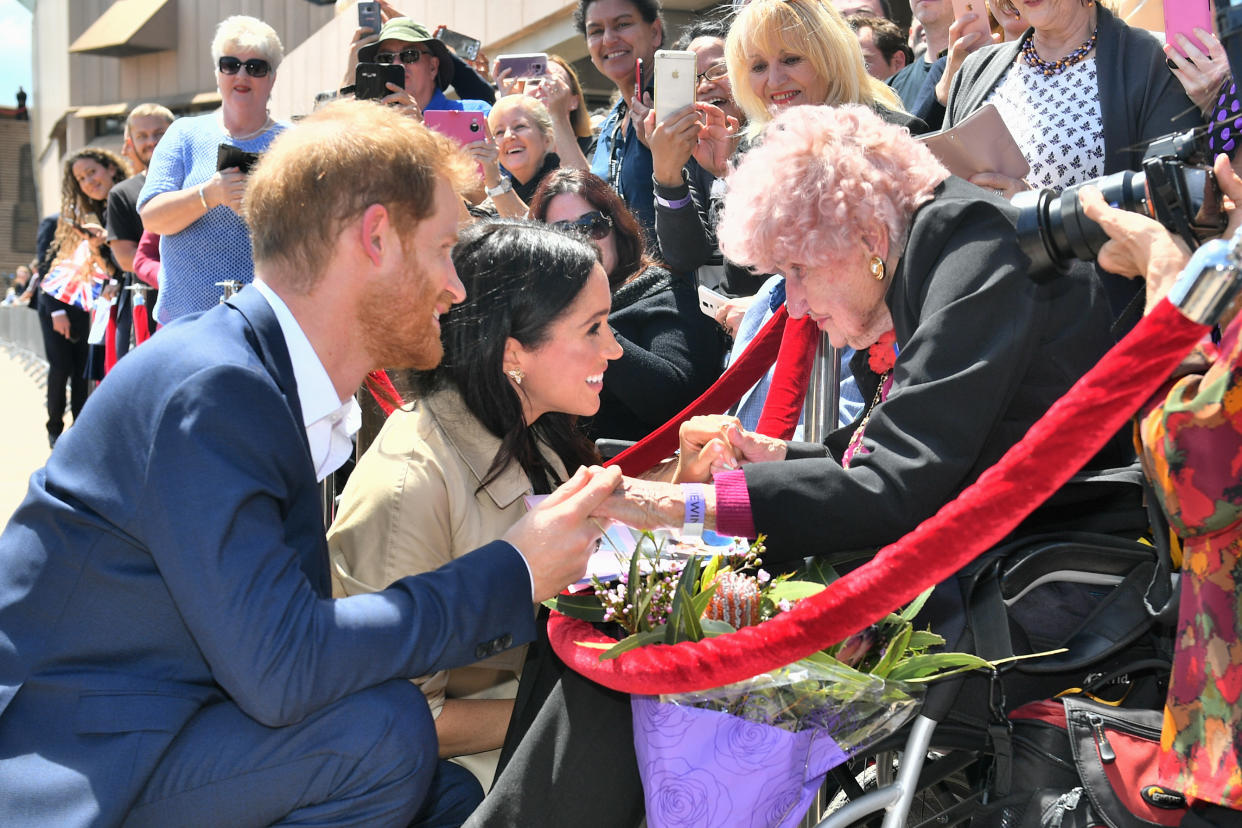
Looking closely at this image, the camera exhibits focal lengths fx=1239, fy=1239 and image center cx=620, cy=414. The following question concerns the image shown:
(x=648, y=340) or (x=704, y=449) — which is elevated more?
(x=704, y=449)

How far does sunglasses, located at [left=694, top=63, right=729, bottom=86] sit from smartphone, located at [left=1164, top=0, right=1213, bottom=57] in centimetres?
212

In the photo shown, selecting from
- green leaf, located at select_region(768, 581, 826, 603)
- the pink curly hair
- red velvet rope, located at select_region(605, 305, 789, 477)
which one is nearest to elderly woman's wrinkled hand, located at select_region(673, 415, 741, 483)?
red velvet rope, located at select_region(605, 305, 789, 477)

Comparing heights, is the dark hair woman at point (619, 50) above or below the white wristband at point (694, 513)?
above

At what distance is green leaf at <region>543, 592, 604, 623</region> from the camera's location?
7.82ft

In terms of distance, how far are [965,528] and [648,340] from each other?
8.40ft

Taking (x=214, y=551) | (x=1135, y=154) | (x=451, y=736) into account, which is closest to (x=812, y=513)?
(x=451, y=736)

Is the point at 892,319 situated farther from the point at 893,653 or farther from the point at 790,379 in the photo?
the point at 893,653

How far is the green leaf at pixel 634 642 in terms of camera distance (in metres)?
2.18

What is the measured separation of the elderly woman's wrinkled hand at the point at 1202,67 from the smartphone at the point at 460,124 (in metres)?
2.63

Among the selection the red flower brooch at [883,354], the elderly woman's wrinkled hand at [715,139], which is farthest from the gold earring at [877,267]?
the elderly woman's wrinkled hand at [715,139]

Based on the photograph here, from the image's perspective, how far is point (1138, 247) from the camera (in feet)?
6.20

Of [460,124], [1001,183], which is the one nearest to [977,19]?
[1001,183]

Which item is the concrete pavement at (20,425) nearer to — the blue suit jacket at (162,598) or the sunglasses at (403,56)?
the blue suit jacket at (162,598)

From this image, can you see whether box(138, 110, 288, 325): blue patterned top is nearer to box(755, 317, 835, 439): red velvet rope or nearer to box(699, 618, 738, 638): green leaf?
box(755, 317, 835, 439): red velvet rope
